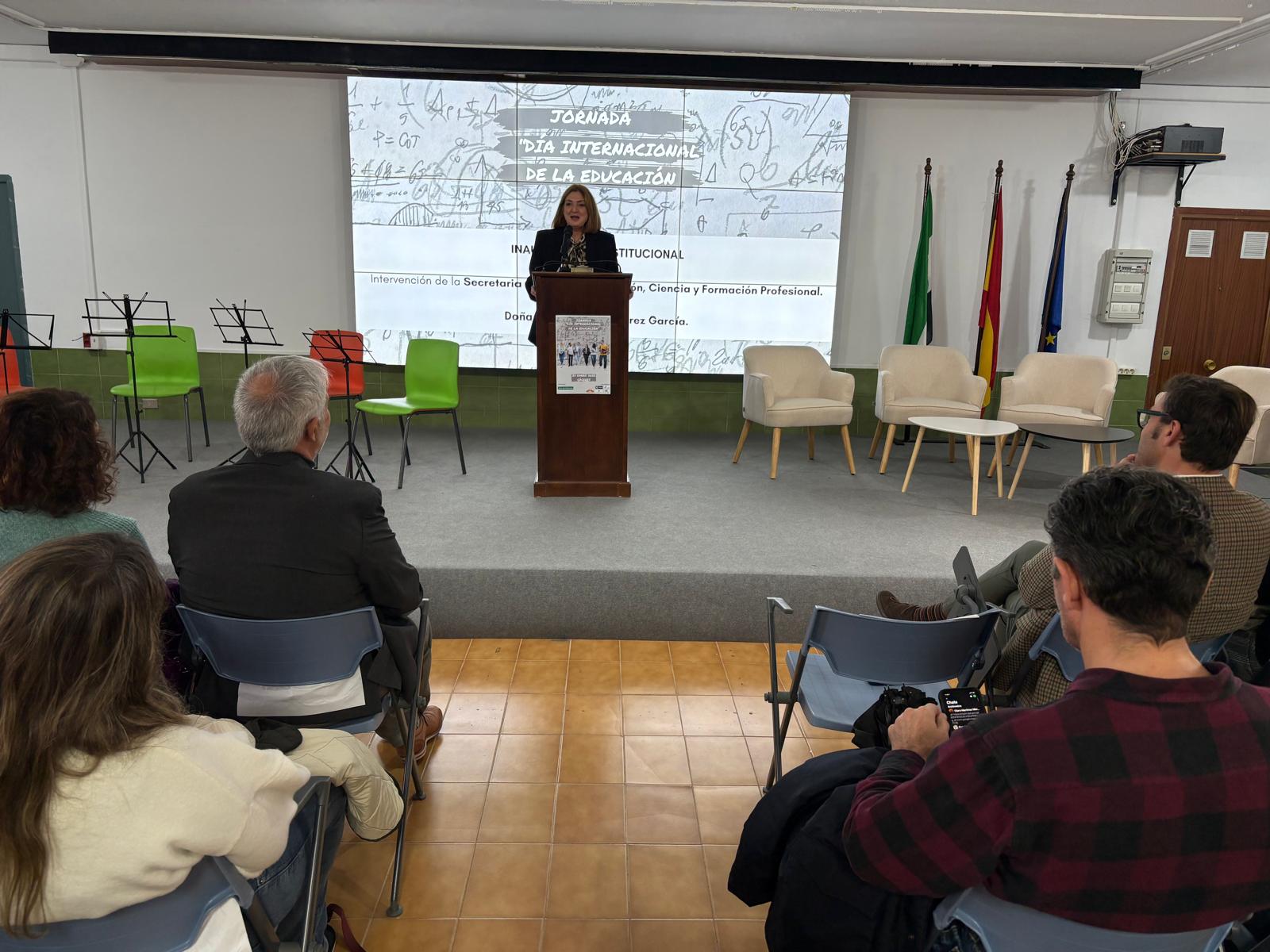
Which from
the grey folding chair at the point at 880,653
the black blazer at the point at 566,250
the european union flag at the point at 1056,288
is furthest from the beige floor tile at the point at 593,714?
the european union flag at the point at 1056,288

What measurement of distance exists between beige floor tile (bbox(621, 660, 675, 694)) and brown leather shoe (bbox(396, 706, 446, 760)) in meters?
0.71

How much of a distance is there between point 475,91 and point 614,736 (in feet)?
17.6

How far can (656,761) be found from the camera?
112 inches

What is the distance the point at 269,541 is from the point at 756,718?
73.5 inches

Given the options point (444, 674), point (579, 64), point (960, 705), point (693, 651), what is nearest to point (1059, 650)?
point (960, 705)

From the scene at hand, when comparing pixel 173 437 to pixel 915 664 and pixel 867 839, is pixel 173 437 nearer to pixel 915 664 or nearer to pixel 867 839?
pixel 915 664

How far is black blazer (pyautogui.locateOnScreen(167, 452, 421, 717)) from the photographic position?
1998 millimetres

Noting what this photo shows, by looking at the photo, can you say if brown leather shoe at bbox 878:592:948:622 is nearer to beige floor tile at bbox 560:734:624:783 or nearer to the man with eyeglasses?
the man with eyeglasses

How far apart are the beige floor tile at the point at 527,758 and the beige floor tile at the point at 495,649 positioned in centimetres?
63

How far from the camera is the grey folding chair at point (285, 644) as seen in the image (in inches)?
76.4

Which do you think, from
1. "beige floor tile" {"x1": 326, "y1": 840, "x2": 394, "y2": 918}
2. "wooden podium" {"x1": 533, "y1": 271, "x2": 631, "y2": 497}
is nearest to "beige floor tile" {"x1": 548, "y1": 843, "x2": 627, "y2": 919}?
"beige floor tile" {"x1": 326, "y1": 840, "x2": 394, "y2": 918}

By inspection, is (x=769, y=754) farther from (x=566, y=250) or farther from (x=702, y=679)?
(x=566, y=250)

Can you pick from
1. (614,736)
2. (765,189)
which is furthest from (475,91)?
(614,736)

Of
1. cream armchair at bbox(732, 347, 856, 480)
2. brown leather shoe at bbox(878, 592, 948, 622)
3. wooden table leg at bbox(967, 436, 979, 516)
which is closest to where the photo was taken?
brown leather shoe at bbox(878, 592, 948, 622)
